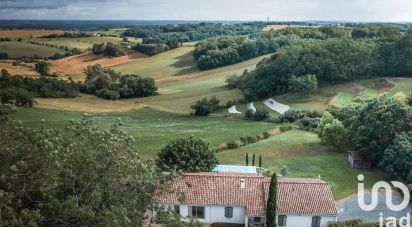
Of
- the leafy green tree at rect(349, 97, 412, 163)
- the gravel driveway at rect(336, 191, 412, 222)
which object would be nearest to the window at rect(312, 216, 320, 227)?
the gravel driveway at rect(336, 191, 412, 222)

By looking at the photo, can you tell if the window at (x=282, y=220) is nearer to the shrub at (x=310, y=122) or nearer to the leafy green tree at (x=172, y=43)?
the shrub at (x=310, y=122)

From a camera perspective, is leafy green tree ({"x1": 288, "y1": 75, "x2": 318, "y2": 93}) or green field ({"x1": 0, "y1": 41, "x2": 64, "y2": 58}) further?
green field ({"x1": 0, "y1": 41, "x2": 64, "y2": 58})

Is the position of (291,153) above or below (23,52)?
below

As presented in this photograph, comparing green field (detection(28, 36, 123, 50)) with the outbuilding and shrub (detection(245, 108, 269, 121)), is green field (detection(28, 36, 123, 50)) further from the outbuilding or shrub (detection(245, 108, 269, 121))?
the outbuilding

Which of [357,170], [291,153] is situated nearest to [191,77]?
[291,153]

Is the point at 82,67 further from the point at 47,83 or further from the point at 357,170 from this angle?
the point at 357,170

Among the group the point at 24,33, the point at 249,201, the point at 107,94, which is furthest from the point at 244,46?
the point at 249,201
